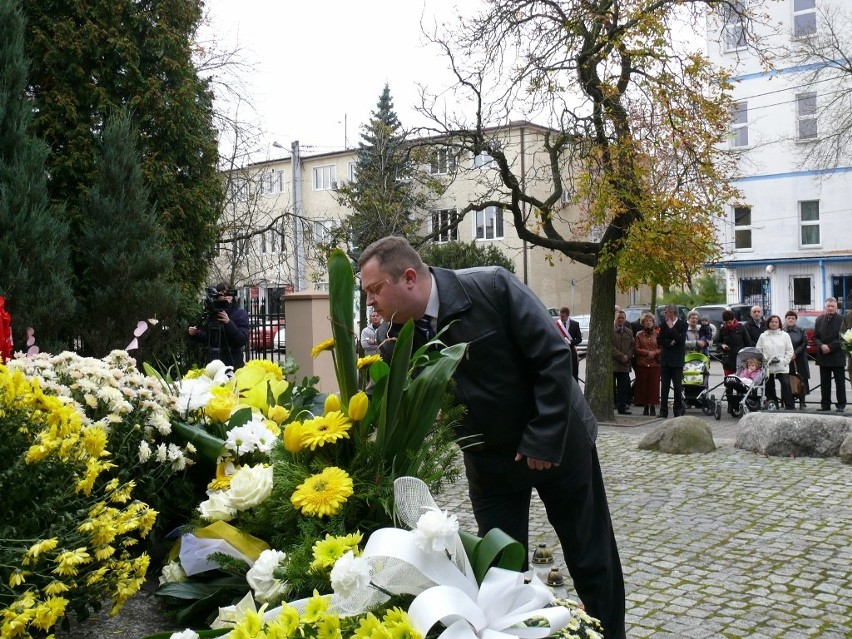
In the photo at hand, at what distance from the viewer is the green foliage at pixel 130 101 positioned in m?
9.28

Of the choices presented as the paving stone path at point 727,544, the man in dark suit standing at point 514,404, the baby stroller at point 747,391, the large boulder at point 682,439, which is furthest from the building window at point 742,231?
the man in dark suit standing at point 514,404

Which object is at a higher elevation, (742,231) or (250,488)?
(742,231)

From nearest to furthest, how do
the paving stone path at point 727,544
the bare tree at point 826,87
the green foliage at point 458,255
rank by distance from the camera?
the paving stone path at point 727,544 → the bare tree at point 826,87 → the green foliage at point 458,255

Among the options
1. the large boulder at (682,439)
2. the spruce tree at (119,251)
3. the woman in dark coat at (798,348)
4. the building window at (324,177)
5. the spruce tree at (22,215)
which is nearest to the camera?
the spruce tree at (22,215)

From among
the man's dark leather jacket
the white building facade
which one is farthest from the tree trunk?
the white building facade

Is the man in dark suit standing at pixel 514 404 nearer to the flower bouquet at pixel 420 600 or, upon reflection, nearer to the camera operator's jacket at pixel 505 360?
the camera operator's jacket at pixel 505 360

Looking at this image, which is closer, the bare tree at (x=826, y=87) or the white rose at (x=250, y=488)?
the white rose at (x=250, y=488)

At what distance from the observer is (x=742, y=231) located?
36.3 metres

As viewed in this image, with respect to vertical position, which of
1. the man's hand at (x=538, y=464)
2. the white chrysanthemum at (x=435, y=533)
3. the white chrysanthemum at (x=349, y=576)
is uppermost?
the white chrysanthemum at (x=435, y=533)

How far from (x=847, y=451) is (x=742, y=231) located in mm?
28646

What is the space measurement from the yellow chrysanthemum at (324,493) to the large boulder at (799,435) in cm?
937

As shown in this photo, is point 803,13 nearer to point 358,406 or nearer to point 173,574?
point 358,406

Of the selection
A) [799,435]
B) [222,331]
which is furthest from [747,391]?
[222,331]

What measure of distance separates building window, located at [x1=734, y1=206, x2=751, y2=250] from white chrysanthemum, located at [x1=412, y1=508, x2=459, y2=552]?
36.7 metres
